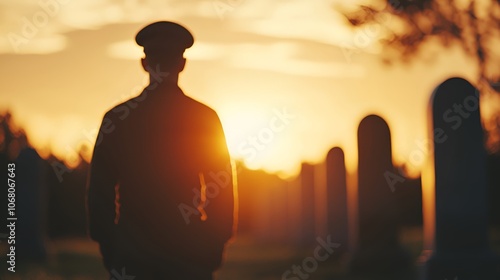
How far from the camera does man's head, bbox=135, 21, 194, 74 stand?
5547 mm

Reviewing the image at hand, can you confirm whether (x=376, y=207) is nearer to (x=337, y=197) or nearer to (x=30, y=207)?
(x=337, y=197)

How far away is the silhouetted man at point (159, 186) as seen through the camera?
5301mm

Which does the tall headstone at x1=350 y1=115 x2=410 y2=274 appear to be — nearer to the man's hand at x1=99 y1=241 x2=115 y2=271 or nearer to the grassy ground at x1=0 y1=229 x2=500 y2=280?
the grassy ground at x1=0 y1=229 x2=500 y2=280

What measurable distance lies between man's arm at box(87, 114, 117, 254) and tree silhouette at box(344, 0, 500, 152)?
1957 centimetres

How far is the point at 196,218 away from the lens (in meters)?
5.36

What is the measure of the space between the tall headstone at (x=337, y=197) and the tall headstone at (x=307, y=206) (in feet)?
10.4

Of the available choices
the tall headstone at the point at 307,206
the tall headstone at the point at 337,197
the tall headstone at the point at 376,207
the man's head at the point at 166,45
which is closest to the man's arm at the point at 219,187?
the man's head at the point at 166,45

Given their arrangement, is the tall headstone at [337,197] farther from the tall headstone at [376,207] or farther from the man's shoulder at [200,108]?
the man's shoulder at [200,108]

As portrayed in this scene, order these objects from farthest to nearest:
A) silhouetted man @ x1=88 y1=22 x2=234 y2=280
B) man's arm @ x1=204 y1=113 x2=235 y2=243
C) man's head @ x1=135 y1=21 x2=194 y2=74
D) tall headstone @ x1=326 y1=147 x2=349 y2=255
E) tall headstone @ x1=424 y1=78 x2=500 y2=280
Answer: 1. tall headstone @ x1=326 y1=147 x2=349 y2=255
2. tall headstone @ x1=424 y1=78 x2=500 y2=280
3. man's head @ x1=135 y1=21 x2=194 y2=74
4. man's arm @ x1=204 y1=113 x2=235 y2=243
5. silhouetted man @ x1=88 y1=22 x2=234 y2=280

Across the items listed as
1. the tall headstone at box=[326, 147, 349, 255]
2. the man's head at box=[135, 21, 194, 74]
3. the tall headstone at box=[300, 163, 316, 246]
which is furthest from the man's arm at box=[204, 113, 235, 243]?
the tall headstone at box=[300, 163, 316, 246]

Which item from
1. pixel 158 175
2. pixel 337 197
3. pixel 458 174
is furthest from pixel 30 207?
pixel 158 175

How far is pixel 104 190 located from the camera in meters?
5.40

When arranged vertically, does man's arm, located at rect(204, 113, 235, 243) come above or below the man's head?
below

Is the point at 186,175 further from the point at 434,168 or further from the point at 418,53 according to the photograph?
the point at 418,53
